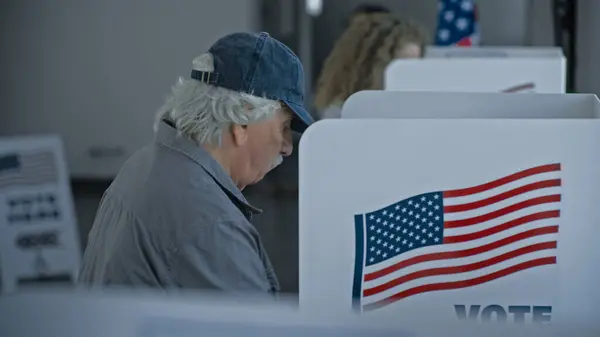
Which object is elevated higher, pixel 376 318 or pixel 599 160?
pixel 376 318

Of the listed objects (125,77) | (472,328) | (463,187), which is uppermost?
(472,328)

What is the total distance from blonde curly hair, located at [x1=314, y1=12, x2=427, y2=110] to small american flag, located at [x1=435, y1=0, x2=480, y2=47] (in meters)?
3.92

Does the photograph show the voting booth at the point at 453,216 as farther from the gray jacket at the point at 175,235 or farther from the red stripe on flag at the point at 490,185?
the gray jacket at the point at 175,235

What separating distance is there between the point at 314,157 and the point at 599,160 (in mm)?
466

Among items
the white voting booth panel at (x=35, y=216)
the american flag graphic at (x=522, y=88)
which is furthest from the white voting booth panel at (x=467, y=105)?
the white voting booth panel at (x=35, y=216)

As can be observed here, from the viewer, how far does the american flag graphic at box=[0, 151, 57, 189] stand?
203 inches

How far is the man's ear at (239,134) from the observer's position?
1.73 meters

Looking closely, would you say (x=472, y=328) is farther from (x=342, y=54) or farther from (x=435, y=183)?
(x=342, y=54)

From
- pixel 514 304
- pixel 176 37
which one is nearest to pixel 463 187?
pixel 514 304

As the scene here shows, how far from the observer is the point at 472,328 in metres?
0.63

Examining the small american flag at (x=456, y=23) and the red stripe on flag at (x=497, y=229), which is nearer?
the red stripe on flag at (x=497, y=229)

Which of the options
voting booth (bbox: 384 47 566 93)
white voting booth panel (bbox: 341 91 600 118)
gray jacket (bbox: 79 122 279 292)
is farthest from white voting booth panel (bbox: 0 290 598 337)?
voting booth (bbox: 384 47 566 93)

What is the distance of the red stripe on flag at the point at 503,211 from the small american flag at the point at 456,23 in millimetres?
5869

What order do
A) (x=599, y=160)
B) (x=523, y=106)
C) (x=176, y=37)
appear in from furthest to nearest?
(x=176, y=37)
(x=523, y=106)
(x=599, y=160)
